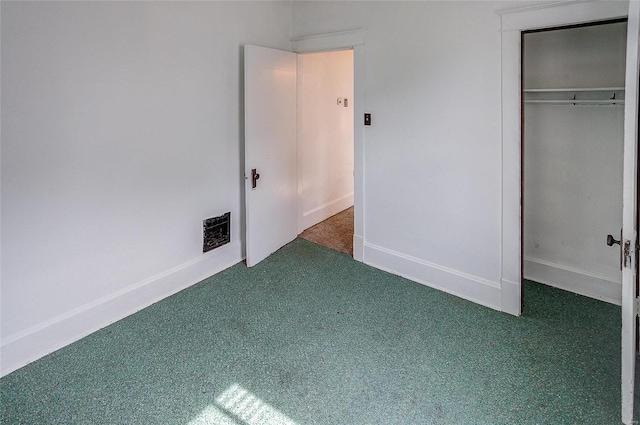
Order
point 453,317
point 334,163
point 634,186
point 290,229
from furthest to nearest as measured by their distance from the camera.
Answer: point 334,163, point 290,229, point 453,317, point 634,186

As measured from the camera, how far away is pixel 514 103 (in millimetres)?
2527

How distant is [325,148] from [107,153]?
8.95 ft

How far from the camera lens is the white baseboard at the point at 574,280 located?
280 centimetres

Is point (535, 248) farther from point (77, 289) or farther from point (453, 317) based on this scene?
point (77, 289)

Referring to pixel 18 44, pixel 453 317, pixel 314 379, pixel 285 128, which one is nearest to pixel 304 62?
pixel 285 128

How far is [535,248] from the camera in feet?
10.4

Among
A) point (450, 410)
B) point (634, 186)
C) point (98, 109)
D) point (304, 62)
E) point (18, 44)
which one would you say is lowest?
point (450, 410)

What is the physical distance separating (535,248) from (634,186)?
1800 millimetres

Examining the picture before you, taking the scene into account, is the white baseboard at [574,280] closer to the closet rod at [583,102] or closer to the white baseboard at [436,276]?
the white baseboard at [436,276]

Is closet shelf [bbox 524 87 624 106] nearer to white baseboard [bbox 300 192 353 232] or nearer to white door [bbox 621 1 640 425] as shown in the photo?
white door [bbox 621 1 640 425]

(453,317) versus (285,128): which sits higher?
(285,128)

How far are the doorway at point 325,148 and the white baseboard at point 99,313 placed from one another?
4.29 feet

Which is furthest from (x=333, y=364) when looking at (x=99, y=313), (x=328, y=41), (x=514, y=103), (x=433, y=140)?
(x=328, y=41)

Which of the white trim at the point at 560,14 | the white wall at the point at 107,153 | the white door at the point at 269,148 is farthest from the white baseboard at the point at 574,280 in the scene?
the white wall at the point at 107,153
